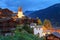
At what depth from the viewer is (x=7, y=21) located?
19625 mm

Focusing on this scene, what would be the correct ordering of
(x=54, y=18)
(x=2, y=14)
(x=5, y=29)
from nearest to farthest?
(x=5, y=29), (x=2, y=14), (x=54, y=18)

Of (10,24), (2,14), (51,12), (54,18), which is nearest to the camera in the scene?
(10,24)

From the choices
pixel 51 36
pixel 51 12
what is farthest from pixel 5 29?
pixel 51 12

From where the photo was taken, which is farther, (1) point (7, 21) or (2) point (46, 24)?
(2) point (46, 24)

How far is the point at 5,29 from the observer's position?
17.6 meters

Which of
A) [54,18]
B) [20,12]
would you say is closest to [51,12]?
[54,18]

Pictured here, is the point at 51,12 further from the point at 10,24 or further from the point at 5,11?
the point at 10,24

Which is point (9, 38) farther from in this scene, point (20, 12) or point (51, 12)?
point (51, 12)

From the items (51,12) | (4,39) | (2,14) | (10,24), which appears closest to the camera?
(4,39)

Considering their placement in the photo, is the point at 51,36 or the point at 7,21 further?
the point at 7,21

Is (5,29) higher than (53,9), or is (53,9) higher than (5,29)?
(53,9)

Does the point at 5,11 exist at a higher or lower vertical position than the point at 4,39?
higher

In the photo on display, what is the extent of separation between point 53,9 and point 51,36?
3378 cm

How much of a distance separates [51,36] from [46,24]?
874cm
